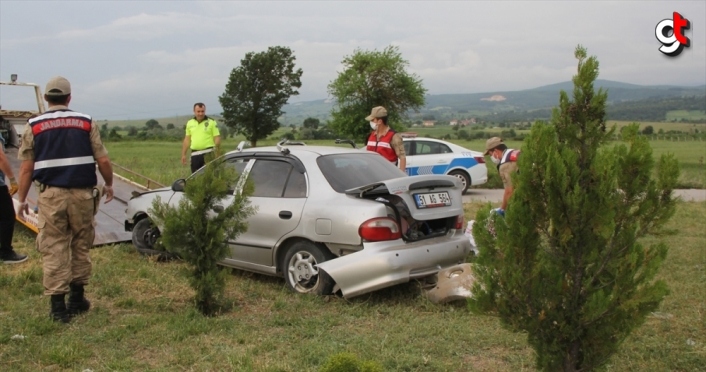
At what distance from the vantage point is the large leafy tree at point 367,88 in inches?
917

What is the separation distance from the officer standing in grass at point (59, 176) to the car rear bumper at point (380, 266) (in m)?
2.07

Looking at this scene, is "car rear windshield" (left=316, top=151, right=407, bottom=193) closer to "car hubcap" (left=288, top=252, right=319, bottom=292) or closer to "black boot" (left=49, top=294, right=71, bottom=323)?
"car hubcap" (left=288, top=252, right=319, bottom=292)

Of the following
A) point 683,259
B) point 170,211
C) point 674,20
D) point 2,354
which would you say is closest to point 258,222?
point 170,211

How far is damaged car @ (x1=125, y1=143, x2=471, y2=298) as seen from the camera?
5727mm

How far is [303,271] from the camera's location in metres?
6.22

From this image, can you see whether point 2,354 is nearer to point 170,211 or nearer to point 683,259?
point 170,211

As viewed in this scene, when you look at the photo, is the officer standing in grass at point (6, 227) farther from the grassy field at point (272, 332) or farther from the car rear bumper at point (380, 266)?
the car rear bumper at point (380, 266)

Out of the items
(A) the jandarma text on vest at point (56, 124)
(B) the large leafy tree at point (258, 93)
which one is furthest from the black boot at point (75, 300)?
(B) the large leafy tree at point (258, 93)

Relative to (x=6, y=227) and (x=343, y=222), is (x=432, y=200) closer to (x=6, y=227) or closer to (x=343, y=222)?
(x=343, y=222)

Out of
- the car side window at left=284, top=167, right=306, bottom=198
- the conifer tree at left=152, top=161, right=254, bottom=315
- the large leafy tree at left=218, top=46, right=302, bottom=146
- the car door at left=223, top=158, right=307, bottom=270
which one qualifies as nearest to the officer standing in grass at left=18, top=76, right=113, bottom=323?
the conifer tree at left=152, top=161, right=254, bottom=315

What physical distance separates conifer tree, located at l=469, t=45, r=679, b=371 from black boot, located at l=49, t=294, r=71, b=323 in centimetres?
356

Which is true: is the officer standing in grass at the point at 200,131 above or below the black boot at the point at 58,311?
above

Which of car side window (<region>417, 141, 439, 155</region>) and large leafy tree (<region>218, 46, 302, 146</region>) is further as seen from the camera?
large leafy tree (<region>218, 46, 302, 146</region>)

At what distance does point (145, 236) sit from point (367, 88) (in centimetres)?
1638
